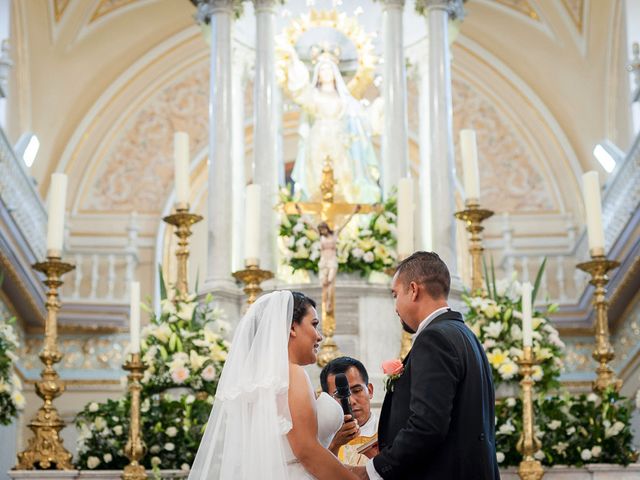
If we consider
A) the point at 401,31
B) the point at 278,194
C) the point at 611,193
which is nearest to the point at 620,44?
the point at 611,193

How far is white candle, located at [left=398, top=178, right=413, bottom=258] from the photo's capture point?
758 cm

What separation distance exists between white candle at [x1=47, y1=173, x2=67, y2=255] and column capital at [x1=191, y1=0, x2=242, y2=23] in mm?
3960

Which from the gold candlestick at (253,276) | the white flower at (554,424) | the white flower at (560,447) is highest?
the gold candlestick at (253,276)

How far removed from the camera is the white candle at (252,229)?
24.4 ft

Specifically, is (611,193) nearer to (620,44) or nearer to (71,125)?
(620,44)

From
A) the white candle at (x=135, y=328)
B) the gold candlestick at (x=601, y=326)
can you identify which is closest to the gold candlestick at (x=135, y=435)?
the white candle at (x=135, y=328)

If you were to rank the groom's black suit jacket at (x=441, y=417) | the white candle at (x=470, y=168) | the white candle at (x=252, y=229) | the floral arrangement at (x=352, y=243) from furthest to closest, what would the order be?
the floral arrangement at (x=352, y=243) < the white candle at (x=470, y=168) < the white candle at (x=252, y=229) < the groom's black suit jacket at (x=441, y=417)

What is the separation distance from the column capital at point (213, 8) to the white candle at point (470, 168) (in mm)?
3616

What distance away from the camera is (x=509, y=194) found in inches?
575

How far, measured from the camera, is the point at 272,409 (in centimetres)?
425

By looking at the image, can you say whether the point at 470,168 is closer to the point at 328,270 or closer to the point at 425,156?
the point at 328,270

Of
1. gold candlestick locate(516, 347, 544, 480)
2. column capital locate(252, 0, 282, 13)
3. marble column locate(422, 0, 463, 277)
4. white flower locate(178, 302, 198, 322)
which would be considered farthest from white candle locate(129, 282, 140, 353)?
column capital locate(252, 0, 282, 13)

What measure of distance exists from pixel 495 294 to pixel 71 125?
8.26 metres

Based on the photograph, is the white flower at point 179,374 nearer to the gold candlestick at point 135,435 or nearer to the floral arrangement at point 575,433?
the gold candlestick at point 135,435
